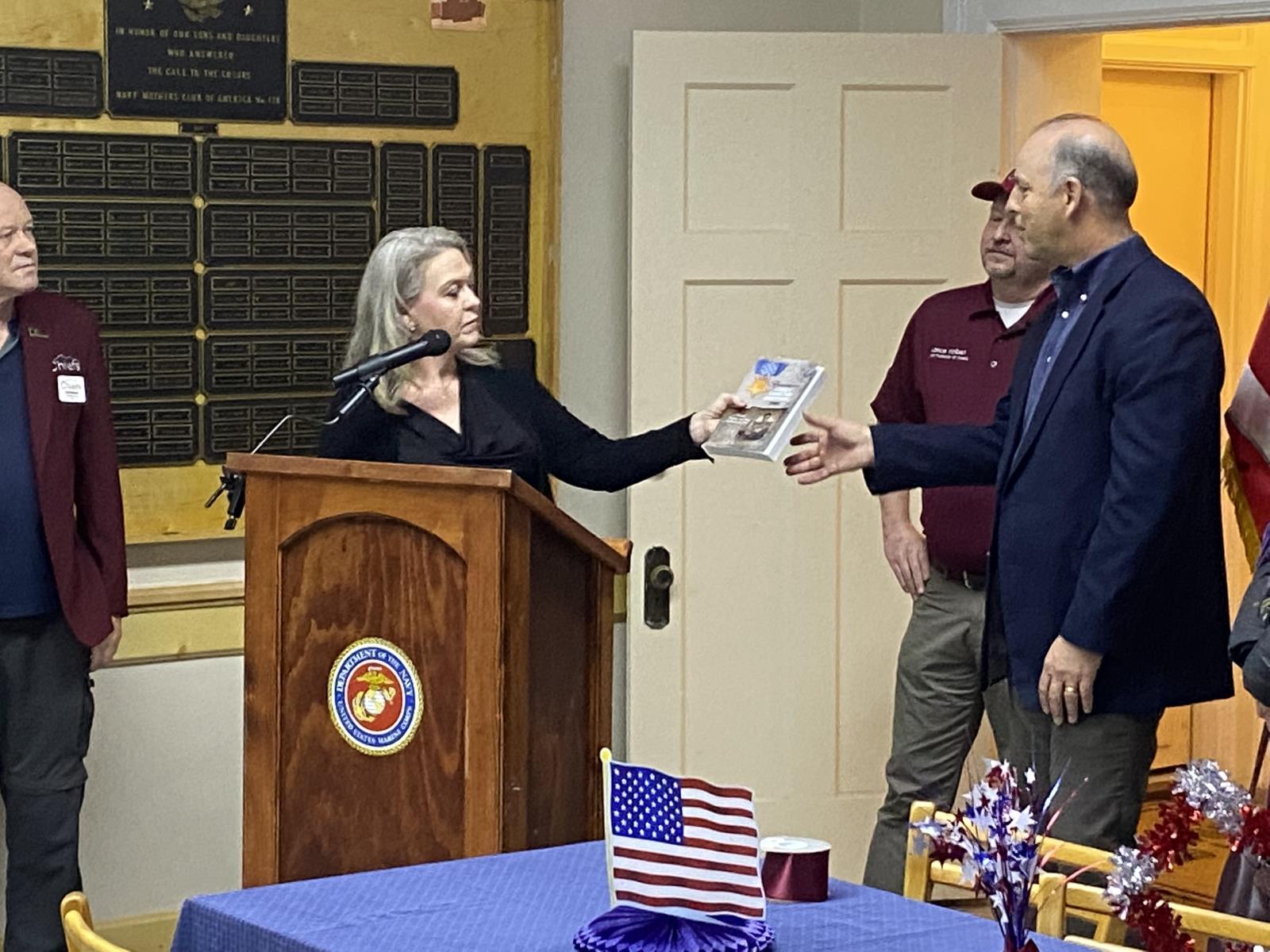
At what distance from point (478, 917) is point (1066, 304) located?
1.78 metres

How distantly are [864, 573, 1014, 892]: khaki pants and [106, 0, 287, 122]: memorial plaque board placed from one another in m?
1.79

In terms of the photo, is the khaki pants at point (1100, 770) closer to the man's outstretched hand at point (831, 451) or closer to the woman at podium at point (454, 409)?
the man's outstretched hand at point (831, 451)

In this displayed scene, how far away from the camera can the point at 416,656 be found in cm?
315

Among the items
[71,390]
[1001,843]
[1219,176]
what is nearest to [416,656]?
[71,390]

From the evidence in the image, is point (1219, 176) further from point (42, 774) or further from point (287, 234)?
point (42, 774)

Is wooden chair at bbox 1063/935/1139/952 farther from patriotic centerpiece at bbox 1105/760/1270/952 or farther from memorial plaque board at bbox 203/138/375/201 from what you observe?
memorial plaque board at bbox 203/138/375/201

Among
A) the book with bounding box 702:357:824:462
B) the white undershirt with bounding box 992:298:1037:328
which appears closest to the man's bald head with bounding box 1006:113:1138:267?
the book with bounding box 702:357:824:462

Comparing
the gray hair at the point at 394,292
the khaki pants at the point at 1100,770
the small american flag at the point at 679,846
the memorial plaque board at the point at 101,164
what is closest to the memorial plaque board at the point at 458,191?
the memorial plaque board at the point at 101,164

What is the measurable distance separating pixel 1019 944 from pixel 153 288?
302 cm

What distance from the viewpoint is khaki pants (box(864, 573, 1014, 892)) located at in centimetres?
443

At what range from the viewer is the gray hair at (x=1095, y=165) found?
138 inches

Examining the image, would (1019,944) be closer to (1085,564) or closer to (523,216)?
(1085,564)

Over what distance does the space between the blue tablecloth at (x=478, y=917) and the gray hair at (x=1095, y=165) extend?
1530 millimetres

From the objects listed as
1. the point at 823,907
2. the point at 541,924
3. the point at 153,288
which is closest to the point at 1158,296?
the point at 823,907
